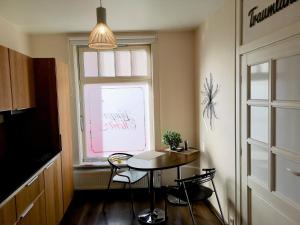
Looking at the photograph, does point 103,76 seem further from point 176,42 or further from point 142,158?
point 142,158

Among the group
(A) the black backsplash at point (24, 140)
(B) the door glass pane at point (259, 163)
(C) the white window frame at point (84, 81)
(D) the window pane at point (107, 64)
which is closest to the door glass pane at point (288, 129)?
(B) the door glass pane at point (259, 163)

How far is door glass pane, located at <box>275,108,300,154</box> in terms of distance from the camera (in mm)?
1614

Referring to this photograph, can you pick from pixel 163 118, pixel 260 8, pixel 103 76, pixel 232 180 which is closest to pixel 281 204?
pixel 232 180

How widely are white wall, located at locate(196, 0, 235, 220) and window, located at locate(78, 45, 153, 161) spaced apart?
3.25 feet

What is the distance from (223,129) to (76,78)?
2.28 metres

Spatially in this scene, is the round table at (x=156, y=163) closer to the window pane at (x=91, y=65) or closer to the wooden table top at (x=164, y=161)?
the wooden table top at (x=164, y=161)

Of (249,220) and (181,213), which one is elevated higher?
(249,220)

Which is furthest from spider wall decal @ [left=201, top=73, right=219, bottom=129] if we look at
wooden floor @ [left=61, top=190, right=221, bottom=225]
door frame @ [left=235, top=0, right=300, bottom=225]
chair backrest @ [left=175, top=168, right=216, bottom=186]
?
wooden floor @ [left=61, top=190, right=221, bottom=225]

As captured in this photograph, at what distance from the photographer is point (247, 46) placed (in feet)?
7.27

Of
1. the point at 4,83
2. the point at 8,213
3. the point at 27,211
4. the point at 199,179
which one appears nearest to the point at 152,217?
the point at 199,179

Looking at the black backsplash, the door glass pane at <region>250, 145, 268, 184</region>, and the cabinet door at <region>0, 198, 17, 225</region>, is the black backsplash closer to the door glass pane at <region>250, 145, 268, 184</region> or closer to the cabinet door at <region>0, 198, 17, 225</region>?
the cabinet door at <region>0, 198, 17, 225</region>

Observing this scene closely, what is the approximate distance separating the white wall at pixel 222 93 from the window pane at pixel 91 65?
1607mm

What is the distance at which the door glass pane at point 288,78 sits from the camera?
5.25 ft

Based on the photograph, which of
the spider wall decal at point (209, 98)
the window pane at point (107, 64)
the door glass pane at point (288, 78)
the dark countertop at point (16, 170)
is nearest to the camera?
the door glass pane at point (288, 78)
